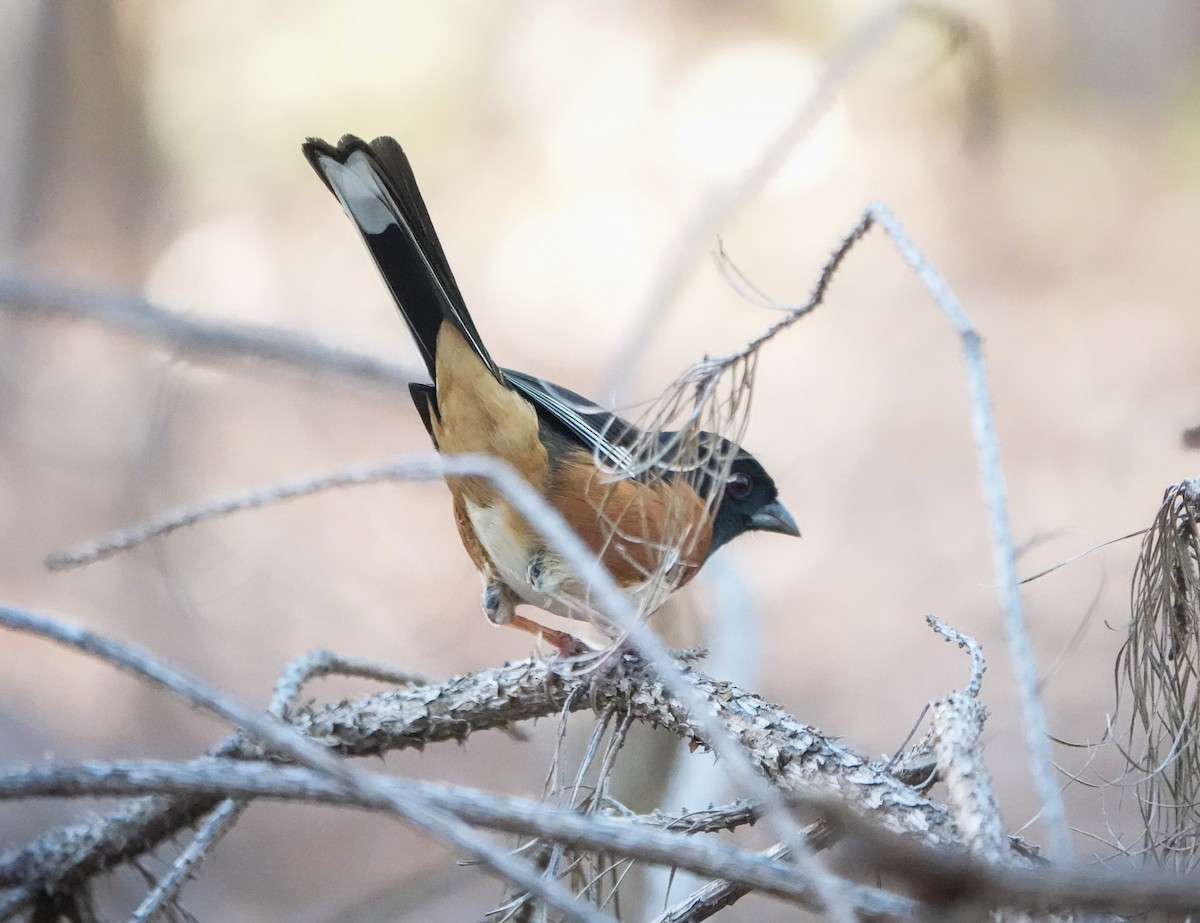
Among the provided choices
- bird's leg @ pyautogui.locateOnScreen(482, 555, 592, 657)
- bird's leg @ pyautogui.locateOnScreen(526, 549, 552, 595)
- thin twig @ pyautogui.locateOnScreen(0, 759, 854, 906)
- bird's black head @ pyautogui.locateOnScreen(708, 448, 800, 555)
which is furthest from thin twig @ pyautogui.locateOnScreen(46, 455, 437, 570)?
bird's black head @ pyautogui.locateOnScreen(708, 448, 800, 555)

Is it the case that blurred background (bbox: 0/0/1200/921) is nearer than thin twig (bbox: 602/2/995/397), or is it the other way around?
thin twig (bbox: 602/2/995/397)

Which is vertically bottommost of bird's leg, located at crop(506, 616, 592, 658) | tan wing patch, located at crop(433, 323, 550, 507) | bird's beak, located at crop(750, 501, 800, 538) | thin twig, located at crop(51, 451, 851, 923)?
thin twig, located at crop(51, 451, 851, 923)

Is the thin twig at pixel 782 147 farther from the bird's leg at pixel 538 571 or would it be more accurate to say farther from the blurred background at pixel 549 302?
the bird's leg at pixel 538 571

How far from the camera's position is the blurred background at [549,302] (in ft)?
Answer: 12.5

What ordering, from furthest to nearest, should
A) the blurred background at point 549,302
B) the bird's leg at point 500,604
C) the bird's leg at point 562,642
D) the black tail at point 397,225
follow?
the blurred background at point 549,302 < the bird's leg at point 500,604 < the bird's leg at point 562,642 < the black tail at point 397,225

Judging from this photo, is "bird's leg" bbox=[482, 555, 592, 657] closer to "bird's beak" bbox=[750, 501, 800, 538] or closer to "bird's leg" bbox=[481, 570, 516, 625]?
"bird's leg" bbox=[481, 570, 516, 625]

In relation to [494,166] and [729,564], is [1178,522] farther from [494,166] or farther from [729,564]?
[494,166]

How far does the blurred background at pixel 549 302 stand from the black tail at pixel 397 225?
4.23ft

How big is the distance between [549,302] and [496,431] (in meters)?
2.95

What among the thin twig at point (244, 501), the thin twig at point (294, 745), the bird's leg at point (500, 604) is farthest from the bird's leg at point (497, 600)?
the thin twig at point (294, 745)

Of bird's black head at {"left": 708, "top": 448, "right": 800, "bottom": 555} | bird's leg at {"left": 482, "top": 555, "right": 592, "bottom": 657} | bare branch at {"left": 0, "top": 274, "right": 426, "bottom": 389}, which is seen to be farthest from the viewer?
bird's black head at {"left": 708, "top": 448, "right": 800, "bottom": 555}

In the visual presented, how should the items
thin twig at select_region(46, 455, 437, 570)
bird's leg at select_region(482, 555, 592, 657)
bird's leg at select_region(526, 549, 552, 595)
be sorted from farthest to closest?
bird's leg at select_region(482, 555, 592, 657)
bird's leg at select_region(526, 549, 552, 595)
thin twig at select_region(46, 455, 437, 570)

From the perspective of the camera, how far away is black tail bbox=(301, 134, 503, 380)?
5.70 ft

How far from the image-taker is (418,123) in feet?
16.7
